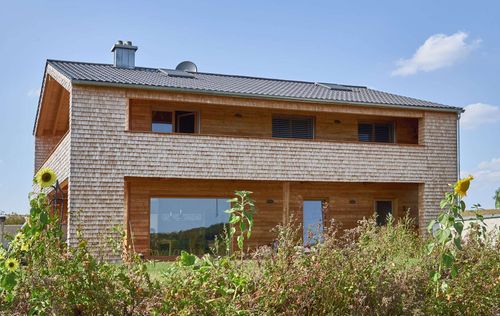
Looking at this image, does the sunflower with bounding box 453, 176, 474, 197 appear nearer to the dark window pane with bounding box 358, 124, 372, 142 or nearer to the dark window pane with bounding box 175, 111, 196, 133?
the dark window pane with bounding box 175, 111, 196, 133

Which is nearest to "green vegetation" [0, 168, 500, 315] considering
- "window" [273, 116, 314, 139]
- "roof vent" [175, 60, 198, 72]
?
"window" [273, 116, 314, 139]

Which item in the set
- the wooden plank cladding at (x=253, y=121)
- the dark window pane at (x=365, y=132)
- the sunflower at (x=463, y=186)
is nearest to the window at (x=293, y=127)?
the wooden plank cladding at (x=253, y=121)

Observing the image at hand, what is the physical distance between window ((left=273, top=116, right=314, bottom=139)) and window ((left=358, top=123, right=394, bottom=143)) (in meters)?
2.05

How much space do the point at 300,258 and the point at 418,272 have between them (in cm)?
162

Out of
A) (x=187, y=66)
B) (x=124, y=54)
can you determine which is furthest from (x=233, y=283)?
(x=187, y=66)

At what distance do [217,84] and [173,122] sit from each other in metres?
2.19

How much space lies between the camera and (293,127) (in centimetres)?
2084

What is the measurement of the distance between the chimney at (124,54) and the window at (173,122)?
14.5ft

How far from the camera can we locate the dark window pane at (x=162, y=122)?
62.0 feet

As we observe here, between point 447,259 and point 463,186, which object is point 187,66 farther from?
point 447,259

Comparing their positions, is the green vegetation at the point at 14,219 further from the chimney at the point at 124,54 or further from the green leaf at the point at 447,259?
the green leaf at the point at 447,259

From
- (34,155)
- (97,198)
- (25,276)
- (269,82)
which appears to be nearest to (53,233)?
(25,276)

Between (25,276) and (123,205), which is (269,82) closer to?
(123,205)

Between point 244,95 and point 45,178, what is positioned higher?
point 244,95
